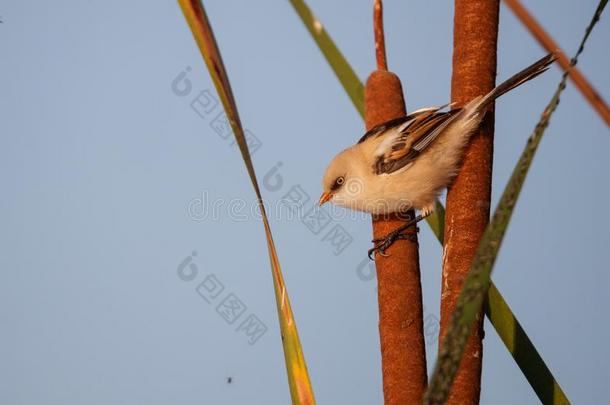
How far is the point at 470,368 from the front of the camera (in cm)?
155

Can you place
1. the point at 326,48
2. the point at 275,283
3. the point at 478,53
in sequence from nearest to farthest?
the point at 275,283 → the point at 478,53 → the point at 326,48

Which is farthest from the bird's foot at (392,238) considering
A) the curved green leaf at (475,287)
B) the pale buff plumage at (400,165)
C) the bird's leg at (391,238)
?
the curved green leaf at (475,287)

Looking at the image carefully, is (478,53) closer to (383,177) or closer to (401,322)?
(401,322)

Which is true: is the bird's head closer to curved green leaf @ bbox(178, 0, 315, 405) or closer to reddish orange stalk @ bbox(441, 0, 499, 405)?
reddish orange stalk @ bbox(441, 0, 499, 405)

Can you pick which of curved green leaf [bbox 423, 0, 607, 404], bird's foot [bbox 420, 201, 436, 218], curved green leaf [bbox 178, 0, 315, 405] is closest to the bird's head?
bird's foot [bbox 420, 201, 436, 218]

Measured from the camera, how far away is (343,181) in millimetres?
3422

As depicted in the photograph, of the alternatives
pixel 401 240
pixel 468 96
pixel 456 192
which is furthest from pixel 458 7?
pixel 401 240

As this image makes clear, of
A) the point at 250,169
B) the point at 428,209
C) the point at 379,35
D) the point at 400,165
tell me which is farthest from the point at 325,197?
the point at 250,169

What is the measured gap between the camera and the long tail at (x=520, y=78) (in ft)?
7.52

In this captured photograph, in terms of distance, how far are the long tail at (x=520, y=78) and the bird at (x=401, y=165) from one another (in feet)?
0.50

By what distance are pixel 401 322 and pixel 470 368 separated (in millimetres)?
340

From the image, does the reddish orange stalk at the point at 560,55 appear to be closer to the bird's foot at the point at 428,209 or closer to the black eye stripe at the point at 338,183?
the bird's foot at the point at 428,209

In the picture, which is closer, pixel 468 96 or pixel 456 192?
pixel 456 192

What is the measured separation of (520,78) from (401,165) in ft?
2.94
